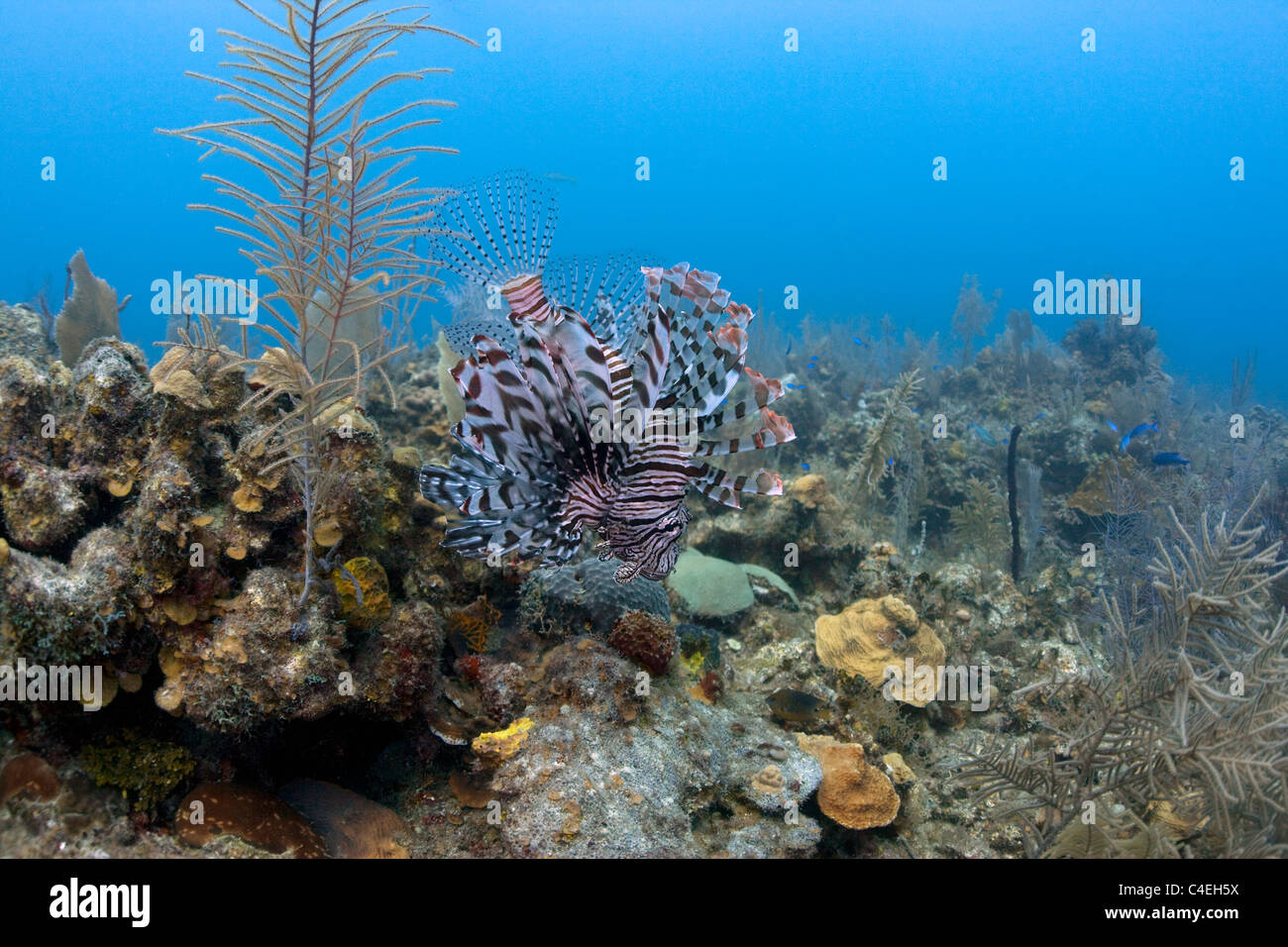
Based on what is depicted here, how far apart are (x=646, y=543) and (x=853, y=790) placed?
2747mm

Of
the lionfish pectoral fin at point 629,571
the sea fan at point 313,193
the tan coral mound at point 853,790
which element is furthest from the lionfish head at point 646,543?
the tan coral mound at point 853,790

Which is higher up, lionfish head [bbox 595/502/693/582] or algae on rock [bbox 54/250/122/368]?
algae on rock [bbox 54/250/122/368]

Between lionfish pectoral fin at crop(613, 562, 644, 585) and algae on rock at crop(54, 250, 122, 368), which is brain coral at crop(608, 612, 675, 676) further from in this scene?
algae on rock at crop(54, 250, 122, 368)

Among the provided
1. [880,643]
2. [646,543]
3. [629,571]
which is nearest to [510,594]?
[629,571]

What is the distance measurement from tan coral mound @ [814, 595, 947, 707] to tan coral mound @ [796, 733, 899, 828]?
1.49m

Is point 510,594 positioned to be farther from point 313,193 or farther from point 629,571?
point 313,193

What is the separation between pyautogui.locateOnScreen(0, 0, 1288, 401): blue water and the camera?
8831 centimetres

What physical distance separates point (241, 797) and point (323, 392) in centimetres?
258

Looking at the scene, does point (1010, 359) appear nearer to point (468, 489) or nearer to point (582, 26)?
point (468, 489)

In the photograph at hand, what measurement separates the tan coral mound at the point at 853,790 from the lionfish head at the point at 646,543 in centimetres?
233

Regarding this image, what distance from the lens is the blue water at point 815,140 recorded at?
88312 mm

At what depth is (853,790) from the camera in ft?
14.9

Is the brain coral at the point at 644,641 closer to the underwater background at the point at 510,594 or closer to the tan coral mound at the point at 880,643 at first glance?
the underwater background at the point at 510,594

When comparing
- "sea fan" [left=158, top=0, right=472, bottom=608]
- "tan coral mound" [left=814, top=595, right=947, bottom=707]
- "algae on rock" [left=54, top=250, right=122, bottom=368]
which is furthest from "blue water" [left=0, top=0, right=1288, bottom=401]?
"sea fan" [left=158, top=0, right=472, bottom=608]
